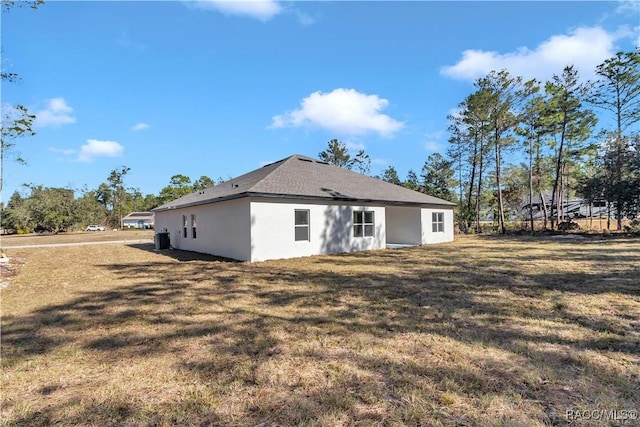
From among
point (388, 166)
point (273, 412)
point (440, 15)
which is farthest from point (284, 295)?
point (388, 166)

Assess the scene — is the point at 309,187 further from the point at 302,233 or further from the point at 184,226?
the point at 184,226

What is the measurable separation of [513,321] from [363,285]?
3.04m

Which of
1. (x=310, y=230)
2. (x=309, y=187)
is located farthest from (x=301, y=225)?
(x=309, y=187)

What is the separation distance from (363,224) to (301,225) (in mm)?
3392

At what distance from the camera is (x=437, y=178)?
3288cm

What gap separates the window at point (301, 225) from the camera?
1195cm

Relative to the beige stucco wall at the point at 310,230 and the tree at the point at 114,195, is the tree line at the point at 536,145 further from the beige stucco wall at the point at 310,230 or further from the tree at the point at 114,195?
the tree at the point at 114,195

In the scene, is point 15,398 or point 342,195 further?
point 342,195

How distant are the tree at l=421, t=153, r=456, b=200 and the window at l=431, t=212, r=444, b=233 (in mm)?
13990

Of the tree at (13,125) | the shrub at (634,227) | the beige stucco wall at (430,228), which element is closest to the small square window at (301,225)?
the beige stucco wall at (430,228)

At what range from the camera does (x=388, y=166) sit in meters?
42.3

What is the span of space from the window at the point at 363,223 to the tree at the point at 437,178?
19415 mm

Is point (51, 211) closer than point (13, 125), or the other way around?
point (13, 125)

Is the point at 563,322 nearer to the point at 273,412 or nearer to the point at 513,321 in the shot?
the point at 513,321
